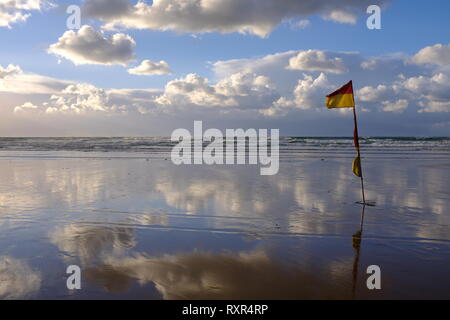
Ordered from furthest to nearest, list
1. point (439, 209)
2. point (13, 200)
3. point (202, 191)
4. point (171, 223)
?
point (202, 191) → point (13, 200) → point (439, 209) → point (171, 223)

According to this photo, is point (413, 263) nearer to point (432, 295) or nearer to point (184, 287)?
point (432, 295)

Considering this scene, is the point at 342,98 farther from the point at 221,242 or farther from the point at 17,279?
the point at 17,279

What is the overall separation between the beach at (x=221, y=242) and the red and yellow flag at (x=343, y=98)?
3.22 m

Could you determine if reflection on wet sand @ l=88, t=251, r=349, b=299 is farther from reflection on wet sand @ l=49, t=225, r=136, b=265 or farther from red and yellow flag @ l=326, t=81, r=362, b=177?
red and yellow flag @ l=326, t=81, r=362, b=177

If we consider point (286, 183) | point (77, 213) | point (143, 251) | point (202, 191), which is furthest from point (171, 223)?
point (286, 183)

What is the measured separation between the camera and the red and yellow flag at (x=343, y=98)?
1070 centimetres

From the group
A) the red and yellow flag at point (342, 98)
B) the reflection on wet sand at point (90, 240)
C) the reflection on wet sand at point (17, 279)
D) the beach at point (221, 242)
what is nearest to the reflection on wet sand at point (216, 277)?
the beach at point (221, 242)

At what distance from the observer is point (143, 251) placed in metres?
6.52

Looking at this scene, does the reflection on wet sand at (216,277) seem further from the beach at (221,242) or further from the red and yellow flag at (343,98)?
the red and yellow flag at (343,98)

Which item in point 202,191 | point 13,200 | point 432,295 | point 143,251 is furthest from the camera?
point 202,191

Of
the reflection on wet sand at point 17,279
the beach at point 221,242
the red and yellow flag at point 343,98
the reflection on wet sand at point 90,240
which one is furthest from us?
the red and yellow flag at point 343,98

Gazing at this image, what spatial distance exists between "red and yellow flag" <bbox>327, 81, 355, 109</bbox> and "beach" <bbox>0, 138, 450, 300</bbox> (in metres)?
3.22

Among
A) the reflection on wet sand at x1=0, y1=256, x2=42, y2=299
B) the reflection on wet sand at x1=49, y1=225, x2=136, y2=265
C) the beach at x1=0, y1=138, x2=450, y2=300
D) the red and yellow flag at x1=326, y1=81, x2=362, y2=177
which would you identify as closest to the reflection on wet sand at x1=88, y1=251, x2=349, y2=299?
the beach at x1=0, y1=138, x2=450, y2=300
